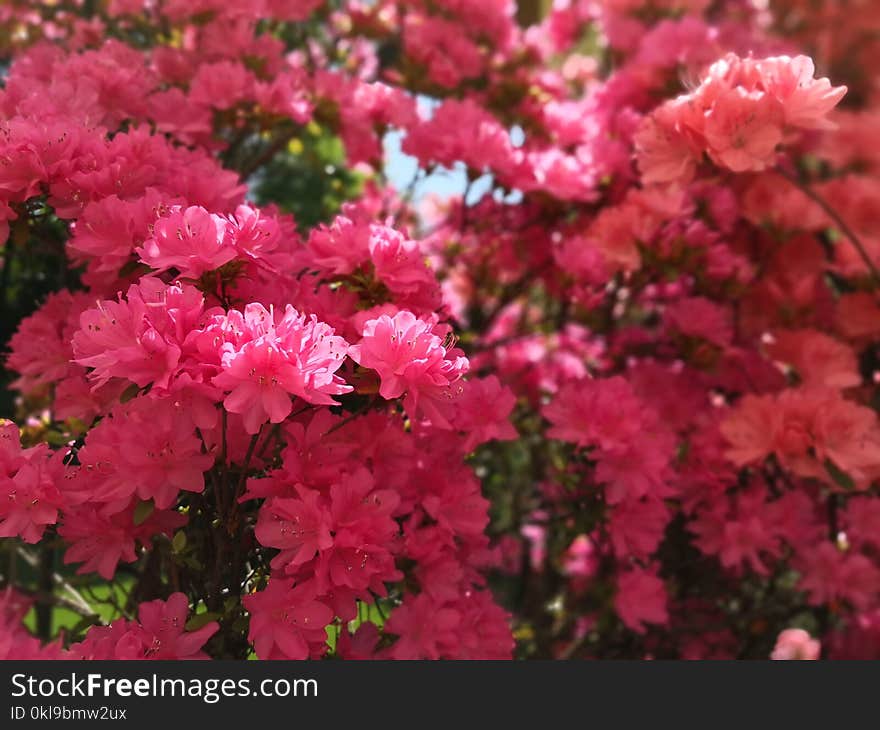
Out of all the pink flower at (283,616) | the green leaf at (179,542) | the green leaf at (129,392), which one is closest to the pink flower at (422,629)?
the pink flower at (283,616)

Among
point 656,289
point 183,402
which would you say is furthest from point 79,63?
point 656,289

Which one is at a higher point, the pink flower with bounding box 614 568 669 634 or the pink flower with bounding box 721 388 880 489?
the pink flower with bounding box 721 388 880 489

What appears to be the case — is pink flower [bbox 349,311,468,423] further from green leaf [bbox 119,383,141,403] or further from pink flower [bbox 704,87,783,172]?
pink flower [bbox 704,87,783,172]

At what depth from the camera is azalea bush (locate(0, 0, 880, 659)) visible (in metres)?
1.05

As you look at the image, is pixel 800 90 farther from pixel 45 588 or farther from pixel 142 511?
pixel 45 588

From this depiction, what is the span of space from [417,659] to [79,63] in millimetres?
1119

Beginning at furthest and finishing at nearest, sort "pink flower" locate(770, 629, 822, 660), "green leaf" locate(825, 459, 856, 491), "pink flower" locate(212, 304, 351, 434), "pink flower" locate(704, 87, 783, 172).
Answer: "pink flower" locate(770, 629, 822, 660) → "green leaf" locate(825, 459, 856, 491) → "pink flower" locate(704, 87, 783, 172) → "pink flower" locate(212, 304, 351, 434)

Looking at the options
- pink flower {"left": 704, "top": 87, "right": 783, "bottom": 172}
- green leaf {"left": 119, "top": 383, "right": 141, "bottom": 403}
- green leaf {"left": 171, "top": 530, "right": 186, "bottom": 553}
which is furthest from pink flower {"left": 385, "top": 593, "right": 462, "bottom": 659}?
pink flower {"left": 704, "top": 87, "right": 783, "bottom": 172}

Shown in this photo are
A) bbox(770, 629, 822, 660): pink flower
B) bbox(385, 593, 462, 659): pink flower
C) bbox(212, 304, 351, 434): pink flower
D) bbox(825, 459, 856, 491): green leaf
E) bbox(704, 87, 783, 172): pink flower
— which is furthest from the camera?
bbox(770, 629, 822, 660): pink flower

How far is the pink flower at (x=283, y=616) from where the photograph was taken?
3.43 ft

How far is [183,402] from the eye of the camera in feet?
3.18

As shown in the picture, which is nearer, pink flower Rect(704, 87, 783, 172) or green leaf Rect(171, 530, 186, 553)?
green leaf Rect(171, 530, 186, 553)

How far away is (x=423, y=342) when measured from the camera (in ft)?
3.34

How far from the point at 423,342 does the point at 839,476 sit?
88 cm
